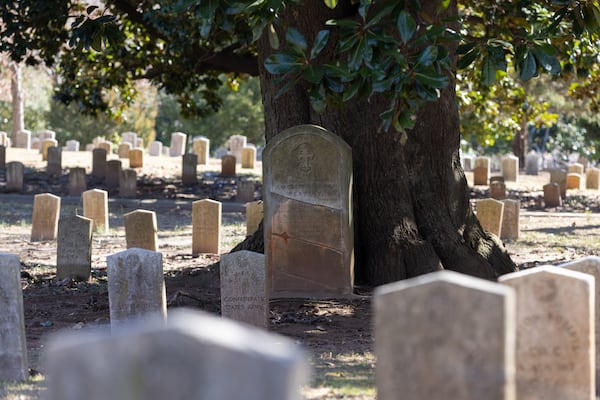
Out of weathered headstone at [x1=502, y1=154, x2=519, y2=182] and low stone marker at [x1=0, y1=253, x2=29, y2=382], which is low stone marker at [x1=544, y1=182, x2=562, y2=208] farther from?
low stone marker at [x1=0, y1=253, x2=29, y2=382]

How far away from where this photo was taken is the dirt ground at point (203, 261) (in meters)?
8.15

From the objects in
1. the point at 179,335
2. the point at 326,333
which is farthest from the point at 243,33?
the point at 179,335

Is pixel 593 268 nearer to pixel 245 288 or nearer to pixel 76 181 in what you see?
pixel 245 288

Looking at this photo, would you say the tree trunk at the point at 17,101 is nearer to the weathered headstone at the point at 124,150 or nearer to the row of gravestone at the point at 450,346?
the weathered headstone at the point at 124,150

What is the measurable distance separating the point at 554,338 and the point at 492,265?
678 cm

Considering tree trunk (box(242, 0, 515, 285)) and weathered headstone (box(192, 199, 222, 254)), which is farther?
weathered headstone (box(192, 199, 222, 254))

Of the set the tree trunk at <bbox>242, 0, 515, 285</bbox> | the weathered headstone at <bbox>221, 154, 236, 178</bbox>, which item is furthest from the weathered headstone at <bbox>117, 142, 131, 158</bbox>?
the tree trunk at <bbox>242, 0, 515, 285</bbox>

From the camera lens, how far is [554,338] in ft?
16.6

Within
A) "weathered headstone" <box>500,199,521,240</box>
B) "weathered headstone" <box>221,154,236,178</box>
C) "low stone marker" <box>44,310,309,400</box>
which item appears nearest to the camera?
"low stone marker" <box>44,310,309,400</box>

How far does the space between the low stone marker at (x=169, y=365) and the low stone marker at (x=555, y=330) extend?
2.34 m

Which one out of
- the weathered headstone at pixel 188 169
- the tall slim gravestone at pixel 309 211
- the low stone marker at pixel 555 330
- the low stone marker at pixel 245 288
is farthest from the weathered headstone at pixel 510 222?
the low stone marker at pixel 555 330

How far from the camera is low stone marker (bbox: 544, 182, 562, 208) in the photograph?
77.2ft

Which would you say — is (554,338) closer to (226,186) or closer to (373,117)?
(373,117)

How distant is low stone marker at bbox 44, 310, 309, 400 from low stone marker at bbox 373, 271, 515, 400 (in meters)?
0.98
